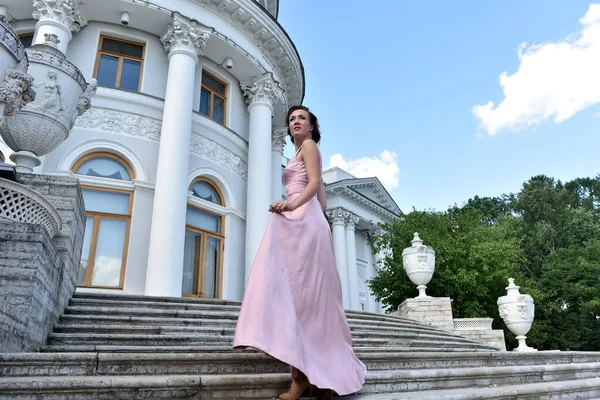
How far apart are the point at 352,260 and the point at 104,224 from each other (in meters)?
16.7

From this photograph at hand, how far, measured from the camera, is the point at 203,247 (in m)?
13.4

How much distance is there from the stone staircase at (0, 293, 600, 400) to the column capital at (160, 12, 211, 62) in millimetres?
9086

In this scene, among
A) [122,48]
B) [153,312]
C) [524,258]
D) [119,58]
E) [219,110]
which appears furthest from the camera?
[524,258]

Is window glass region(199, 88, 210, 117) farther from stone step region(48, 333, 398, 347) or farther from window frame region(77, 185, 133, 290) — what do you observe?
stone step region(48, 333, 398, 347)

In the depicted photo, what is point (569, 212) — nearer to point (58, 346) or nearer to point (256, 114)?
point (256, 114)

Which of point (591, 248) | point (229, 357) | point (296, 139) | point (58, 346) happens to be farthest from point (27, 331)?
point (591, 248)

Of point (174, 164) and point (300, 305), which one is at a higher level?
point (174, 164)

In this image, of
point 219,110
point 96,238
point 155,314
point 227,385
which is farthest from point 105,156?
point 227,385

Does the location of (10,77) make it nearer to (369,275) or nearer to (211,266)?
(211,266)

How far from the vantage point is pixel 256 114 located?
52.0 feet

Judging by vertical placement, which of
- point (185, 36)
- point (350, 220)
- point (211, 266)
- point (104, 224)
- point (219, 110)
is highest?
point (185, 36)

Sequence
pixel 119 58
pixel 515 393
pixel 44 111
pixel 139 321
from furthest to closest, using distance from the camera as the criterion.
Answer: pixel 119 58, pixel 139 321, pixel 44 111, pixel 515 393

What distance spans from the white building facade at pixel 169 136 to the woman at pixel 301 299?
8740 millimetres

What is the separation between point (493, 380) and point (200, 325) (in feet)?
12.2
